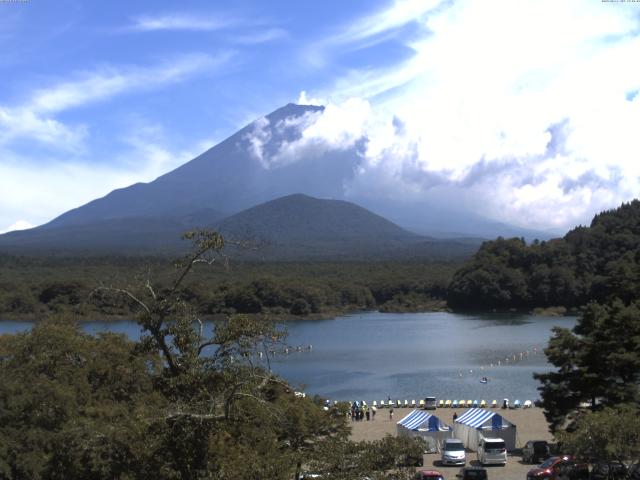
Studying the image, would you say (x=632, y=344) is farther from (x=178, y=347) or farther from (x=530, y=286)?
(x=530, y=286)

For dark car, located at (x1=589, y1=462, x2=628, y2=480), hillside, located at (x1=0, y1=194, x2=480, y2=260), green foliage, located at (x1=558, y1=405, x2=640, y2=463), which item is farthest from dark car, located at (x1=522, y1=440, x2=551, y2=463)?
hillside, located at (x1=0, y1=194, x2=480, y2=260)

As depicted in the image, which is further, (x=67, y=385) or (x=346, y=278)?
(x=346, y=278)

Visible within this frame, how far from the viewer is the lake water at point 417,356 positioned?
1174 inches

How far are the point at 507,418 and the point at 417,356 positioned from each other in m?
17.6

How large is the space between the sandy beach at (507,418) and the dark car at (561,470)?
1261 mm

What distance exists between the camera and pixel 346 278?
76000 millimetres

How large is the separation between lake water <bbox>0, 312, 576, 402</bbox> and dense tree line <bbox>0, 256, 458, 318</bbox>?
3139mm

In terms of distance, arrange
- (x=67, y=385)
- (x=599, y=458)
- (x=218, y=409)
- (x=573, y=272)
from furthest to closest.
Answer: (x=573, y=272) → (x=67, y=385) → (x=599, y=458) → (x=218, y=409)

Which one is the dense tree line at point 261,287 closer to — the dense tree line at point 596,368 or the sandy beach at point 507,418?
the sandy beach at point 507,418

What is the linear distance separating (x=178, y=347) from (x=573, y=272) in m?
60.0

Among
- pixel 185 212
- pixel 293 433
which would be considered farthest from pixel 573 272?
pixel 185 212

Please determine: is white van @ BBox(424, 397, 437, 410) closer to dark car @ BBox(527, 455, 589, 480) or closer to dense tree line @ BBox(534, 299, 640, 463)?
dense tree line @ BBox(534, 299, 640, 463)

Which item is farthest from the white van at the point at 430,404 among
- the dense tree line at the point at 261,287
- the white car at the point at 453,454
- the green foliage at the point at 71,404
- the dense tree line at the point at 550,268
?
the dense tree line at the point at 550,268

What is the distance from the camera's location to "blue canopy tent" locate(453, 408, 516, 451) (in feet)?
56.4
